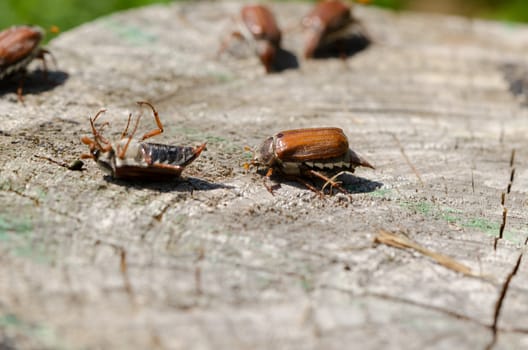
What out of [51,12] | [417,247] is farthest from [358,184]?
[51,12]

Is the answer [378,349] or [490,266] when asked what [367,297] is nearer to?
[378,349]

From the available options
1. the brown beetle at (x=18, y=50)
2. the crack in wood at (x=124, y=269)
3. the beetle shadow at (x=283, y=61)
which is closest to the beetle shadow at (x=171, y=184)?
the crack in wood at (x=124, y=269)

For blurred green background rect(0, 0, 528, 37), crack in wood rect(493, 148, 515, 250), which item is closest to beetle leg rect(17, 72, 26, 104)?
crack in wood rect(493, 148, 515, 250)

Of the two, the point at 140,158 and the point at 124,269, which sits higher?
the point at 140,158

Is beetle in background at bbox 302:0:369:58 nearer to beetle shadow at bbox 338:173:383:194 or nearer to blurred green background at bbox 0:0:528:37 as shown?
blurred green background at bbox 0:0:528:37

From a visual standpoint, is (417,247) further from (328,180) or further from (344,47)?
(344,47)

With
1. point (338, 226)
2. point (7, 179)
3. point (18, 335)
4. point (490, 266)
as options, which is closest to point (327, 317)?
point (338, 226)
